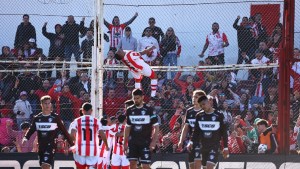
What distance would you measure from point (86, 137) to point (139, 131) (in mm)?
1099

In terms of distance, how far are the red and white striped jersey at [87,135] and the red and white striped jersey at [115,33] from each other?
379 cm

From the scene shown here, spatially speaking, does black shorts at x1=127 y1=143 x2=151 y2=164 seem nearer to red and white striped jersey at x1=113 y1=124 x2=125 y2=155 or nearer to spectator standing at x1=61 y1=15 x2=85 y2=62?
red and white striped jersey at x1=113 y1=124 x2=125 y2=155

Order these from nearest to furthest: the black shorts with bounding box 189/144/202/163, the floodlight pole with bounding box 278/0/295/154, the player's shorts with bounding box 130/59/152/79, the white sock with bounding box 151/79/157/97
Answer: the black shorts with bounding box 189/144/202/163, the floodlight pole with bounding box 278/0/295/154, the player's shorts with bounding box 130/59/152/79, the white sock with bounding box 151/79/157/97

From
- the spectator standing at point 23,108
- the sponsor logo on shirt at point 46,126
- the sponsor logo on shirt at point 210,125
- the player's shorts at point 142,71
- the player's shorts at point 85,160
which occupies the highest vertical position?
the player's shorts at point 142,71

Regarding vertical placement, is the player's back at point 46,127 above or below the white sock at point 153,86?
below

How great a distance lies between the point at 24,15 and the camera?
2497cm

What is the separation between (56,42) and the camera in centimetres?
2533

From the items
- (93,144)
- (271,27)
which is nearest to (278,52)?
(271,27)

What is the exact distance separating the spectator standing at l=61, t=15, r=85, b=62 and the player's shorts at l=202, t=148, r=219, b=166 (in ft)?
15.7

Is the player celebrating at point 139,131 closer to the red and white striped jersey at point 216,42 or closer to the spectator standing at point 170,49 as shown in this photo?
the spectator standing at point 170,49

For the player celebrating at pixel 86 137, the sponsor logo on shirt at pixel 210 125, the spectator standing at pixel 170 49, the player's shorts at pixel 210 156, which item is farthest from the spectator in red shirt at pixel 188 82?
the sponsor logo on shirt at pixel 210 125

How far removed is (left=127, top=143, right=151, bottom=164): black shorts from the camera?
22188mm

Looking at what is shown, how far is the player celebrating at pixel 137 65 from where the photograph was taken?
76.4ft

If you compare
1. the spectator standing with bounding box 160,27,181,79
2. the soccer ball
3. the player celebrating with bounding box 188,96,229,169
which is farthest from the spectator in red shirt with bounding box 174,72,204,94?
the player celebrating with bounding box 188,96,229,169
